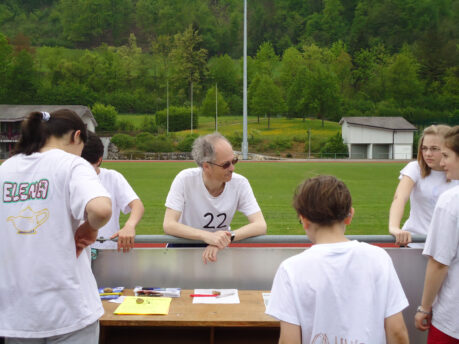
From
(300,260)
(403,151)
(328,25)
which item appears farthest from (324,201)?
(328,25)

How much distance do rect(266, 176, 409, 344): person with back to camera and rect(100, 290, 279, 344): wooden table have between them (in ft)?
2.28

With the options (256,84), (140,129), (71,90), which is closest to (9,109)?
(140,129)

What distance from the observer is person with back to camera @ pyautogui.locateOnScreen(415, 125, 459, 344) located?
1.99m

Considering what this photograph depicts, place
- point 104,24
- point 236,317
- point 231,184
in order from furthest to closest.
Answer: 1. point 104,24
2. point 231,184
3. point 236,317

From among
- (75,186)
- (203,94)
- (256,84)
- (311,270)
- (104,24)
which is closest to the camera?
(311,270)

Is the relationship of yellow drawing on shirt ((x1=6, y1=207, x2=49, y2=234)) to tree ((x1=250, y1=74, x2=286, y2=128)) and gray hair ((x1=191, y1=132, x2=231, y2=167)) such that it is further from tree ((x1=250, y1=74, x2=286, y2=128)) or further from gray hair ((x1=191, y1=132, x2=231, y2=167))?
tree ((x1=250, y1=74, x2=286, y2=128))

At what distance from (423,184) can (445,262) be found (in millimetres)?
1324

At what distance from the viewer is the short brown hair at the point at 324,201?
1.58 metres

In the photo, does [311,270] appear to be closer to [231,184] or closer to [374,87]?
[231,184]

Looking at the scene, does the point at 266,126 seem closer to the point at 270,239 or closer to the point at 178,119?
the point at 178,119

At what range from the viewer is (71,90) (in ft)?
297

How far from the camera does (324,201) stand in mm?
1575

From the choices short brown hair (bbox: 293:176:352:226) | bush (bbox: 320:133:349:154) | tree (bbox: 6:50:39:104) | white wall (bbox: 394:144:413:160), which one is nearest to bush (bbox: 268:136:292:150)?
bush (bbox: 320:133:349:154)

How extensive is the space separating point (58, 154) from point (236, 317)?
1158 millimetres
